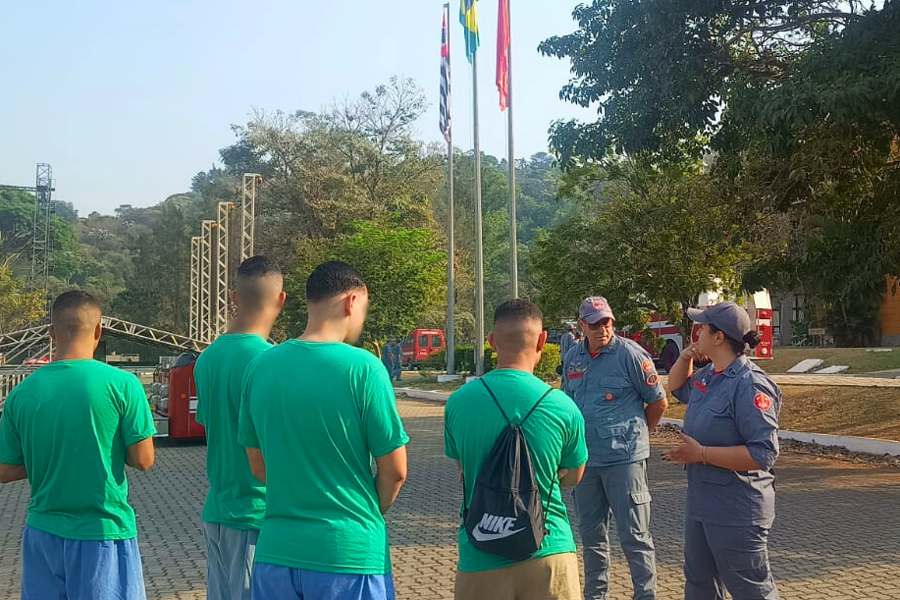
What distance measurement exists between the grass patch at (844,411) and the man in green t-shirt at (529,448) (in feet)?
39.5

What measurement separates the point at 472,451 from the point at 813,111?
9049mm

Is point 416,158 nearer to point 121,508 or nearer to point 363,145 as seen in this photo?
point 363,145

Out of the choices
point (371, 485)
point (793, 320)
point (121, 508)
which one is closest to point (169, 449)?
point (121, 508)

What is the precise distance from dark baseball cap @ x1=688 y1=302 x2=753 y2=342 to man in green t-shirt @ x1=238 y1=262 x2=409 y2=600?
187cm

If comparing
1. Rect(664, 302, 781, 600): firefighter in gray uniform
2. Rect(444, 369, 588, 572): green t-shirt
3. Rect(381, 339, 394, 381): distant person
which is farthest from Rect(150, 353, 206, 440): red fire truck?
Rect(381, 339, 394, 381): distant person

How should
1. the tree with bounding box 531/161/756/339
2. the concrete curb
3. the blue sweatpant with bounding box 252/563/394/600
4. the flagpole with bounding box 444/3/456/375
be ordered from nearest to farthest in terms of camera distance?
the blue sweatpant with bounding box 252/563/394/600 < the concrete curb < the tree with bounding box 531/161/756/339 < the flagpole with bounding box 444/3/456/375

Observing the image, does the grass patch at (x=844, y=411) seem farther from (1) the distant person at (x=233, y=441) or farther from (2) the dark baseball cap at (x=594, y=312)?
(1) the distant person at (x=233, y=441)

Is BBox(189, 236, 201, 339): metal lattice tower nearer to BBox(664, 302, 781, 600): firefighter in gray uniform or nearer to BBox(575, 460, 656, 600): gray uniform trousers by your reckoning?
BBox(575, 460, 656, 600): gray uniform trousers

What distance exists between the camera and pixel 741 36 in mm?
14125

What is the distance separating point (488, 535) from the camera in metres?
3.52

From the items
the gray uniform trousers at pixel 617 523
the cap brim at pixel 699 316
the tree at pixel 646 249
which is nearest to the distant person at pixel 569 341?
the gray uniform trousers at pixel 617 523

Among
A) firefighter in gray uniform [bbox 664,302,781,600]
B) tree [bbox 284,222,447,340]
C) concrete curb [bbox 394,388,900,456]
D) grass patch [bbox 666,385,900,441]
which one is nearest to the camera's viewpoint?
firefighter in gray uniform [bbox 664,302,781,600]

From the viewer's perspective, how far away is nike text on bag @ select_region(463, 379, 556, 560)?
3.49 meters

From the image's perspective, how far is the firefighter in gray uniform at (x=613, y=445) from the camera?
219 inches
